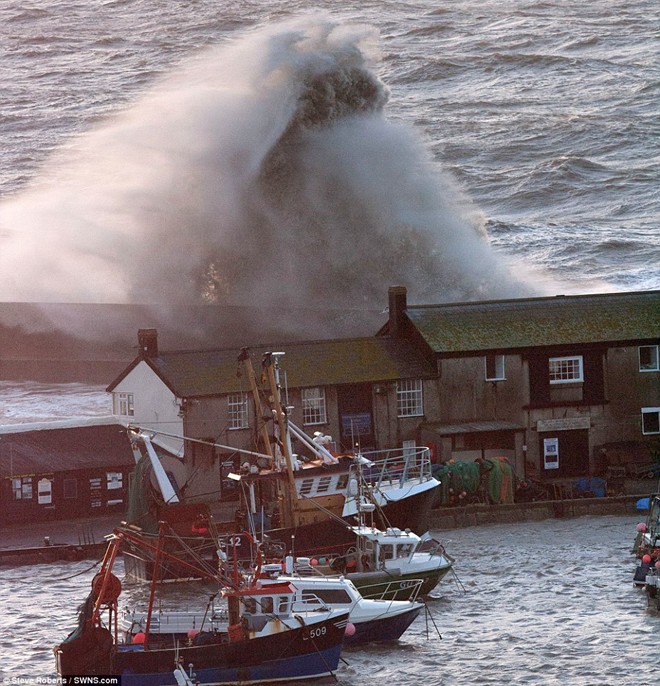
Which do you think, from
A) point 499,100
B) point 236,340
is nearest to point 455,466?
point 236,340

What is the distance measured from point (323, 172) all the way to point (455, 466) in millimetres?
36287

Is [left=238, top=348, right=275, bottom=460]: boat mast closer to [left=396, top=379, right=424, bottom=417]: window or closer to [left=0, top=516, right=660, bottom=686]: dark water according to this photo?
[left=0, top=516, right=660, bottom=686]: dark water

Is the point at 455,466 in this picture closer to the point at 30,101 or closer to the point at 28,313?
the point at 28,313

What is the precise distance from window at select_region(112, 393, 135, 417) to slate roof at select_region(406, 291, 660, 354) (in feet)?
29.8

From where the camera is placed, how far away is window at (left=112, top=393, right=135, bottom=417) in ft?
154

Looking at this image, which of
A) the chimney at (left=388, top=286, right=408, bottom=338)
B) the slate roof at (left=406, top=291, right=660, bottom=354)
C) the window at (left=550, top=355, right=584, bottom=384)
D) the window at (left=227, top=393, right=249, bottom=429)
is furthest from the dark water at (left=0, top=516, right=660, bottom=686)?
the chimney at (left=388, top=286, right=408, bottom=338)

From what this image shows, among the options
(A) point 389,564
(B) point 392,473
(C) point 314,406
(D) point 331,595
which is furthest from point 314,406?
(D) point 331,595

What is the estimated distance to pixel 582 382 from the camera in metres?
47.5

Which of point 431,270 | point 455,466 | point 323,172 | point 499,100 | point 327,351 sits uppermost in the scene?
point 499,100

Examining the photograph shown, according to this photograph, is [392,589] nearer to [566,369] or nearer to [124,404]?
[566,369]

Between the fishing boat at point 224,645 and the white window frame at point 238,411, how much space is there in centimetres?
1380

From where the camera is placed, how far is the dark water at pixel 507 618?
3017 centimetres

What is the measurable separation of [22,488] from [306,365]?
30.1ft

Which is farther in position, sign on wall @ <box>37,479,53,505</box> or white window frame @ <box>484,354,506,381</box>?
white window frame @ <box>484,354,506,381</box>
